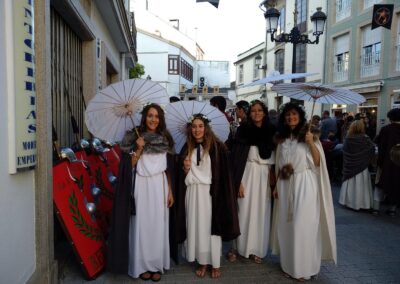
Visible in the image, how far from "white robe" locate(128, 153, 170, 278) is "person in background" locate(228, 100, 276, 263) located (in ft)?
2.96

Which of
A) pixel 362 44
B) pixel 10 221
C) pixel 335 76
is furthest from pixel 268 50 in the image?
pixel 10 221

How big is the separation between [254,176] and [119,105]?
1.67 meters

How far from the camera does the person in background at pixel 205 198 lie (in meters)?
3.66

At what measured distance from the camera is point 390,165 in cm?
618

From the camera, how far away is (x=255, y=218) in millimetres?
4035

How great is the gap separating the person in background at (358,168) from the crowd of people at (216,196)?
3178 mm

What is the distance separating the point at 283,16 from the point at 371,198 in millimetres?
18994

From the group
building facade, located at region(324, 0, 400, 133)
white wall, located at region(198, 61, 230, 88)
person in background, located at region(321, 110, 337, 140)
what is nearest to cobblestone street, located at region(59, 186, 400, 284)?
person in background, located at region(321, 110, 337, 140)

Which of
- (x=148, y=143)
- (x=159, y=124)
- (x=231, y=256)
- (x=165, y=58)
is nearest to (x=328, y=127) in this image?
(x=231, y=256)

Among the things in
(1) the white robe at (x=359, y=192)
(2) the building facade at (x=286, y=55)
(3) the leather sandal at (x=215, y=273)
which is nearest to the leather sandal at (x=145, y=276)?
(3) the leather sandal at (x=215, y=273)

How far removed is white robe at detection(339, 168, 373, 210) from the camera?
6.53 meters

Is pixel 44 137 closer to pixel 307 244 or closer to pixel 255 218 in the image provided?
pixel 255 218

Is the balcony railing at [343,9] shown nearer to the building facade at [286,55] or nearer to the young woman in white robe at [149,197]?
the building facade at [286,55]

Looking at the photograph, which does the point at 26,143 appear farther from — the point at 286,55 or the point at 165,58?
the point at 165,58
